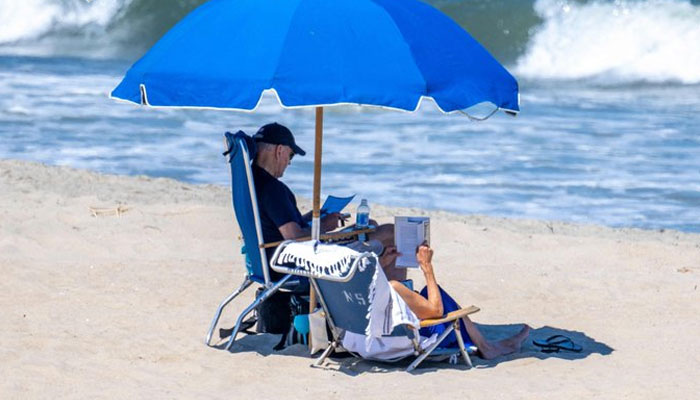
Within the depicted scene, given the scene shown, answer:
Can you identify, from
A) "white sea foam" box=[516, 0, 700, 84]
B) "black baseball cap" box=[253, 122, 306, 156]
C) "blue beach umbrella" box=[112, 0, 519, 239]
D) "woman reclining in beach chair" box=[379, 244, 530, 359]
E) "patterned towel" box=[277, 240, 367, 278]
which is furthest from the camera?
"white sea foam" box=[516, 0, 700, 84]

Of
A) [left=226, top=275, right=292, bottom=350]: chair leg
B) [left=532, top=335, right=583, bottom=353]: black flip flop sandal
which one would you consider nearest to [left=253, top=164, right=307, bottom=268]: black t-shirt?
[left=226, top=275, right=292, bottom=350]: chair leg

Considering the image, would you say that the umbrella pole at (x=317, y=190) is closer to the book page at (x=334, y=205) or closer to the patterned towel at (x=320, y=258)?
the patterned towel at (x=320, y=258)

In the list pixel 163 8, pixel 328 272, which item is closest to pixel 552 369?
pixel 328 272

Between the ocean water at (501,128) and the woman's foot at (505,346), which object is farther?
the ocean water at (501,128)

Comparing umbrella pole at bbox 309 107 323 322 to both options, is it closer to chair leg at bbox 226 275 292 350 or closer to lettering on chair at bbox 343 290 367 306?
chair leg at bbox 226 275 292 350

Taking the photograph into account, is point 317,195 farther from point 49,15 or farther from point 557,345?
point 49,15

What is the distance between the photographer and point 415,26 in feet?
18.8

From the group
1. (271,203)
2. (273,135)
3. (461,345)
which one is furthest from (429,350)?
(273,135)

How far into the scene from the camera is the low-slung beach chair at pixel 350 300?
5500 millimetres

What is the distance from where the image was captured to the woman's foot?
20.3ft

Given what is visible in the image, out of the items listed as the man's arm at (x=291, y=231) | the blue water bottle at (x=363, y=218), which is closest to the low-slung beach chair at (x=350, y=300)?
the man's arm at (x=291, y=231)

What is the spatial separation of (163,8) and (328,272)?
1003 inches

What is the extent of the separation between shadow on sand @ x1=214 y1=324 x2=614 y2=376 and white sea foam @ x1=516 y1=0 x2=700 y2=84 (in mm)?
16598

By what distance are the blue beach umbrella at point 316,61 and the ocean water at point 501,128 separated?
5784mm
